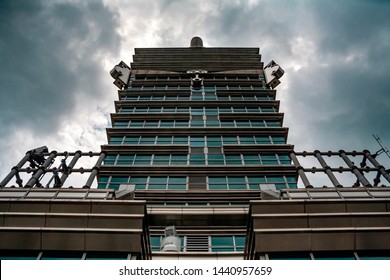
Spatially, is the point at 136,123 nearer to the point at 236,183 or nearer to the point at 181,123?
the point at 181,123

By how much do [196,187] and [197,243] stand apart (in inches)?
341

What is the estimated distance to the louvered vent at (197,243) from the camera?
2520 cm

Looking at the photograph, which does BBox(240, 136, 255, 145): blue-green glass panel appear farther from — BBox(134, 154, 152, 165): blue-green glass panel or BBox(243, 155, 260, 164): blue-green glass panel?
BBox(134, 154, 152, 165): blue-green glass panel

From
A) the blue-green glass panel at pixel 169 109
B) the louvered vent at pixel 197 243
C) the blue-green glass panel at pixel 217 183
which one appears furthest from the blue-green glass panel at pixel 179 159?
the louvered vent at pixel 197 243

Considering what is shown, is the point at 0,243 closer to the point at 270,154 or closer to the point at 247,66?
the point at 270,154

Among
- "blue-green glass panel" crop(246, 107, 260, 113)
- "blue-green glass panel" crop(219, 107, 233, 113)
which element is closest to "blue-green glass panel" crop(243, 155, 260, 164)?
"blue-green glass panel" crop(246, 107, 260, 113)

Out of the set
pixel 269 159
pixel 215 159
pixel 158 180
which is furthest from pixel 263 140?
pixel 158 180

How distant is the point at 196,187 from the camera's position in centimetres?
3381

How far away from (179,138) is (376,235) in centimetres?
2902

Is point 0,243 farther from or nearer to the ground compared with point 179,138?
nearer to the ground

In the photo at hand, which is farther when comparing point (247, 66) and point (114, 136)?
point (247, 66)

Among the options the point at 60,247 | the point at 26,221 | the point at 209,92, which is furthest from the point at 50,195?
the point at 209,92

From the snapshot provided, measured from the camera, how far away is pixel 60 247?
1322cm
